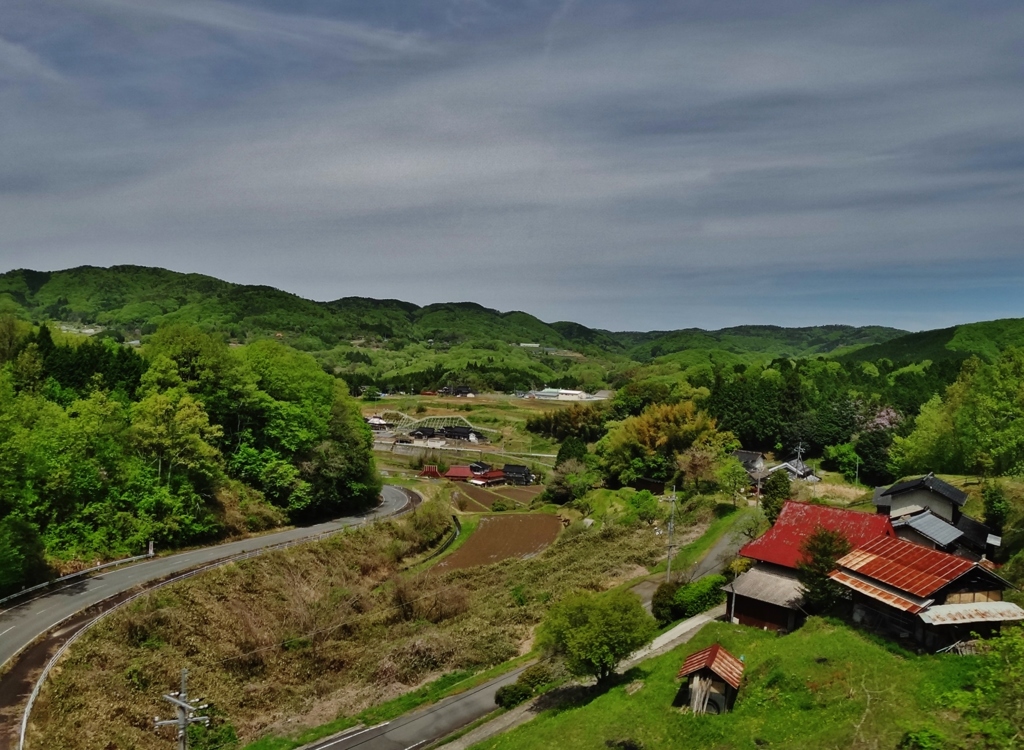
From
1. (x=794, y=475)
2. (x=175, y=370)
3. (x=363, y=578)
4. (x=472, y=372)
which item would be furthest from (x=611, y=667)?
(x=472, y=372)

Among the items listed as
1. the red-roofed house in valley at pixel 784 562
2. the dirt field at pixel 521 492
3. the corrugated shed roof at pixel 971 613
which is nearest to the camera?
the corrugated shed roof at pixel 971 613

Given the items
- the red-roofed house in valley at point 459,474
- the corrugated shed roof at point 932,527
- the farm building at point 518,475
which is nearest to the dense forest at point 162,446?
the red-roofed house in valley at point 459,474

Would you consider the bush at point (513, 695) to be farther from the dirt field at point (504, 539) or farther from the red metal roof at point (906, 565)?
the dirt field at point (504, 539)

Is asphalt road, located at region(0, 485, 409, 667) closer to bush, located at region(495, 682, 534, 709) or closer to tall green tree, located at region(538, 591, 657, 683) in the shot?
bush, located at region(495, 682, 534, 709)

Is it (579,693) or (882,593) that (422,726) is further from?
(882,593)

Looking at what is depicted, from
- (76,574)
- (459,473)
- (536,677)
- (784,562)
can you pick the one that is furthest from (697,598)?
(459,473)

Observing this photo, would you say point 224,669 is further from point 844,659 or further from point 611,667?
point 844,659

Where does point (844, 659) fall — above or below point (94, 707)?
above
